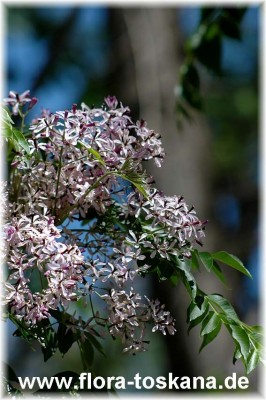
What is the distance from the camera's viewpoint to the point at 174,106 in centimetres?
399

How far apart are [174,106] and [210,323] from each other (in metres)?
2.87

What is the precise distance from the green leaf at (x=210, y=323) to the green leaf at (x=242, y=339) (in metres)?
0.03

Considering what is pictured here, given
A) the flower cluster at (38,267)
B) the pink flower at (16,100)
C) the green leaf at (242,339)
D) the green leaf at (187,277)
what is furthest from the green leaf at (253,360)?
the pink flower at (16,100)

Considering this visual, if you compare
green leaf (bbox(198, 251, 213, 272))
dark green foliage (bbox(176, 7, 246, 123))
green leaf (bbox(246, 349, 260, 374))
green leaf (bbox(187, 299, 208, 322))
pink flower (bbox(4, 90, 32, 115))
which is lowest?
green leaf (bbox(246, 349, 260, 374))

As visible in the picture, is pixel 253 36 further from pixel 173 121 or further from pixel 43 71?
pixel 173 121

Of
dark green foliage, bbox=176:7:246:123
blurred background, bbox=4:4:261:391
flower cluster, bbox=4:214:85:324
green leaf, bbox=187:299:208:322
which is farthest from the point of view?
blurred background, bbox=4:4:261:391

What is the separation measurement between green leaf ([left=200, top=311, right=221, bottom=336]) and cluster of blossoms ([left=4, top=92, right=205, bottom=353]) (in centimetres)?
6

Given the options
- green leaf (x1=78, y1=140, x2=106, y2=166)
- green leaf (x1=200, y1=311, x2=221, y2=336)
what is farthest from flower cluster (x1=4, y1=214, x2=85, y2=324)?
green leaf (x1=200, y1=311, x2=221, y2=336)

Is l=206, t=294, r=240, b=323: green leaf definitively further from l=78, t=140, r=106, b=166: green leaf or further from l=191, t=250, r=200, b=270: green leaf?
l=78, t=140, r=106, b=166: green leaf

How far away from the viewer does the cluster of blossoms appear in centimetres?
112

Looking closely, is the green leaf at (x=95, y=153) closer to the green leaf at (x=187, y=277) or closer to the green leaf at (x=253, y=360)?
the green leaf at (x=187, y=277)

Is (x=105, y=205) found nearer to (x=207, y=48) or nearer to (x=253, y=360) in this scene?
(x=253, y=360)

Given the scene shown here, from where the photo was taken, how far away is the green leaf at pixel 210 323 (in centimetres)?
119

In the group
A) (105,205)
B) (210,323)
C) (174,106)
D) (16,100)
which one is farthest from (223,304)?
(174,106)
